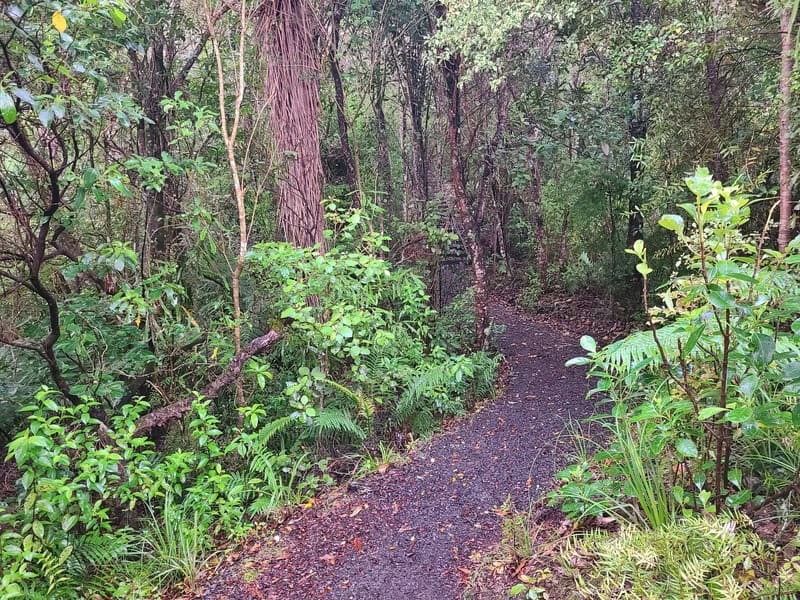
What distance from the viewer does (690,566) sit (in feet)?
5.85

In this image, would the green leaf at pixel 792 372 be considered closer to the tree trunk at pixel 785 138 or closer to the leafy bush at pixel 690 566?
the leafy bush at pixel 690 566

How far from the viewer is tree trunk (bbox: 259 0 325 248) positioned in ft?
16.6

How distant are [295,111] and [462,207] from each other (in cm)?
255

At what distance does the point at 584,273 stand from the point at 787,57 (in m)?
6.88

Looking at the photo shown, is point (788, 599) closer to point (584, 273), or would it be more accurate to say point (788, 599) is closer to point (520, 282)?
point (584, 273)

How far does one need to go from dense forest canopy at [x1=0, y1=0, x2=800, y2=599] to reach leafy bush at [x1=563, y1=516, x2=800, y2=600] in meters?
0.03

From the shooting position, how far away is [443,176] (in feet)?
39.3

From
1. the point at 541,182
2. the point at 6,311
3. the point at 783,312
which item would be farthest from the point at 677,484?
the point at 541,182

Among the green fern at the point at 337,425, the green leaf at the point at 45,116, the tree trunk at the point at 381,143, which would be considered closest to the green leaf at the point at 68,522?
the green fern at the point at 337,425

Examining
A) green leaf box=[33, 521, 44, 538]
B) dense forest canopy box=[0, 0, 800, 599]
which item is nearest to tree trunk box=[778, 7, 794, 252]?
dense forest canopy box=[0, 0, 800, 599]

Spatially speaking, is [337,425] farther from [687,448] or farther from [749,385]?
[749,385]

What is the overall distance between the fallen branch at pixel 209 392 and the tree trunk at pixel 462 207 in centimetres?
335

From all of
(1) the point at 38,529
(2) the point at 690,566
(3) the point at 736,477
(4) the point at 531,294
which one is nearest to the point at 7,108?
(1) the point at 38,529

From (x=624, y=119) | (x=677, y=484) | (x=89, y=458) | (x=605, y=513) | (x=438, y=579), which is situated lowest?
(x=438, y=579)
